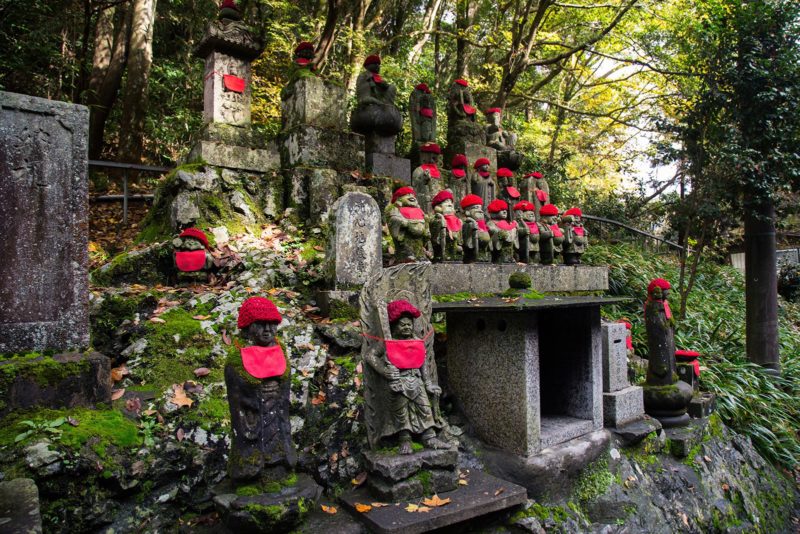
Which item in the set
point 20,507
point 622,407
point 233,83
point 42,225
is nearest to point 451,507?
point 20,507

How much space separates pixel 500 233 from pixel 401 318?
11.4 feet

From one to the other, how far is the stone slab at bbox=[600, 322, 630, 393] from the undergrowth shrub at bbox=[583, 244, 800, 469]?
55cm

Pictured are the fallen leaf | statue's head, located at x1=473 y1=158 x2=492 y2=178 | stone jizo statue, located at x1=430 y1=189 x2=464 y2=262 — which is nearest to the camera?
the fallen leaf

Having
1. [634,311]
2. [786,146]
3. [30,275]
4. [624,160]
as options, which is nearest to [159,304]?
[30,275]

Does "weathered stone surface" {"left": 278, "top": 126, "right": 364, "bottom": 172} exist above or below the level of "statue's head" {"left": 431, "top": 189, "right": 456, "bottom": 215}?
above

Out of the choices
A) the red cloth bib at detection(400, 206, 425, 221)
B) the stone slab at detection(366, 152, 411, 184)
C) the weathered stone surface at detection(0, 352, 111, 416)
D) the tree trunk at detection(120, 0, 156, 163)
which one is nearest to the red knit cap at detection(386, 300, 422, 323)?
the red cloth bib at detection(400, 206, 425, 221)

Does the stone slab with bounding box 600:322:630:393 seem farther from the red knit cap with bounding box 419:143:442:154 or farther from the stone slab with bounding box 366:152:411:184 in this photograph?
the red knit cap with bounding box 419:143:442:154

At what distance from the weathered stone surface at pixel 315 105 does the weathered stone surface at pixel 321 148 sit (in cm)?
19

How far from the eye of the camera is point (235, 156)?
8.61 meters

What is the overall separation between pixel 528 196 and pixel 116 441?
11.7 m

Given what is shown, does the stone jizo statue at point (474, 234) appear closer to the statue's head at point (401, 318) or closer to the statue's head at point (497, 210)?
the statue's head at point (497, 210)

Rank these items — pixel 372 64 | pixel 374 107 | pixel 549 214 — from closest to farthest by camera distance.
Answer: pixel 549 214
pixel 374 107
pixel 372 64

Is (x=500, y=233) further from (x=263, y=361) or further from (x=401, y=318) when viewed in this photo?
(x=263, y=361)

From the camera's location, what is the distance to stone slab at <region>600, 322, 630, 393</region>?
6.48 metres
